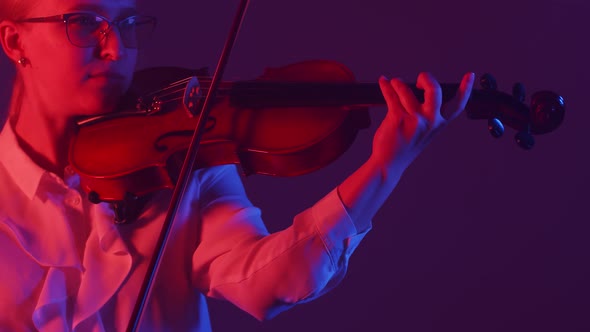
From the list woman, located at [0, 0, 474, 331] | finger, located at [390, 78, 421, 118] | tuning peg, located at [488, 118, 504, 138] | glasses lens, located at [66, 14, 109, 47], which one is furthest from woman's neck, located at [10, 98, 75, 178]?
tuning peg, located at [488, 118, 504, 138]

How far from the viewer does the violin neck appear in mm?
1006

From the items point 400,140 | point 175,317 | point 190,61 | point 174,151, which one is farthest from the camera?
point 190,61

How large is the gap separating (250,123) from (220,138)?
0.17ft

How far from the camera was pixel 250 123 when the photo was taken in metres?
1.10

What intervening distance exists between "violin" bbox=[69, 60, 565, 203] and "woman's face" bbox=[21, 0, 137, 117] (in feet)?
0.12

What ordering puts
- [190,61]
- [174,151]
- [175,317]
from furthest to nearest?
[190,61] → [175,317] → [174,151]

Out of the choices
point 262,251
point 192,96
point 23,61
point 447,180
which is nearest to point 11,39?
point 23,61

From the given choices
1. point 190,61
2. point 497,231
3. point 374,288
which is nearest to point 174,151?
point 190,61

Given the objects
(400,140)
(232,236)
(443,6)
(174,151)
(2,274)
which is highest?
(443,6)

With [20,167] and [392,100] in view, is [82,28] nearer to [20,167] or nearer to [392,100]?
[20,167]

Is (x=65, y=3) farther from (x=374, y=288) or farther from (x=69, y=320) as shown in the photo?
(x=374, y=288)

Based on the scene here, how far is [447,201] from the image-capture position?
1.79 m

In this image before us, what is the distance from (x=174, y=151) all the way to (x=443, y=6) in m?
0.99

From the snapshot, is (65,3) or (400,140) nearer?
(400,140)
